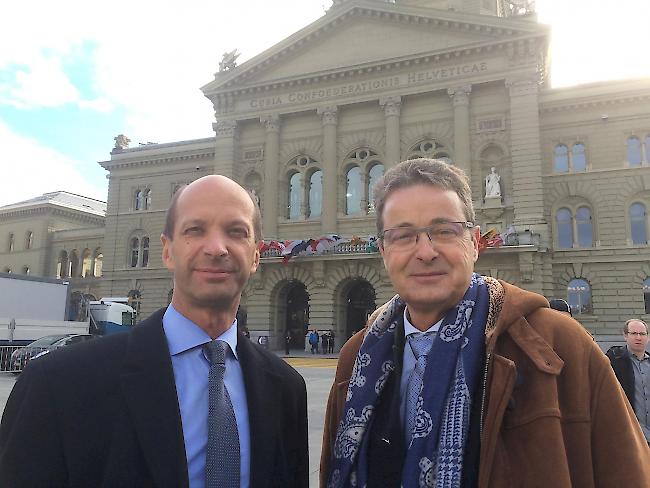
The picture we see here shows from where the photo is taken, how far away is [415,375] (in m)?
2.47

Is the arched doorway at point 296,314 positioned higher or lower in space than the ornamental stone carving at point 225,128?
lower

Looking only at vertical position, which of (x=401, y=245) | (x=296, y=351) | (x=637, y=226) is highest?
(x=637, y=226)

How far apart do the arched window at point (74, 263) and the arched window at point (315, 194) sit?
26.7m

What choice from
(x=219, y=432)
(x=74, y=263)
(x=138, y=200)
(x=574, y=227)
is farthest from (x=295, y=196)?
(x=219, y=432)

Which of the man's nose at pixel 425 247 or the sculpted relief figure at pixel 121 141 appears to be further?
the sculpted relief figure at pixel 121 141

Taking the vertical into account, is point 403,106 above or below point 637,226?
above

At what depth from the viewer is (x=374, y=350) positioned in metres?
2.65

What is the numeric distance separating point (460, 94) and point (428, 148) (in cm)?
374

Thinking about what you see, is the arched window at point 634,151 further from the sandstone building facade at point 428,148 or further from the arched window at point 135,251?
the arched window at point 135,251

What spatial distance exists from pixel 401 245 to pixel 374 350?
572 mm

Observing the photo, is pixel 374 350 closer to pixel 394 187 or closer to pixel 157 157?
pixel 394 187

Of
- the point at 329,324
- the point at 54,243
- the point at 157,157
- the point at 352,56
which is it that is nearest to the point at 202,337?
the point at 329,324

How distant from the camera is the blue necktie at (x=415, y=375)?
7.73 ft

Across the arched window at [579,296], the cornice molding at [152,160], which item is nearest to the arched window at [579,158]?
the arched window at [579,296]
